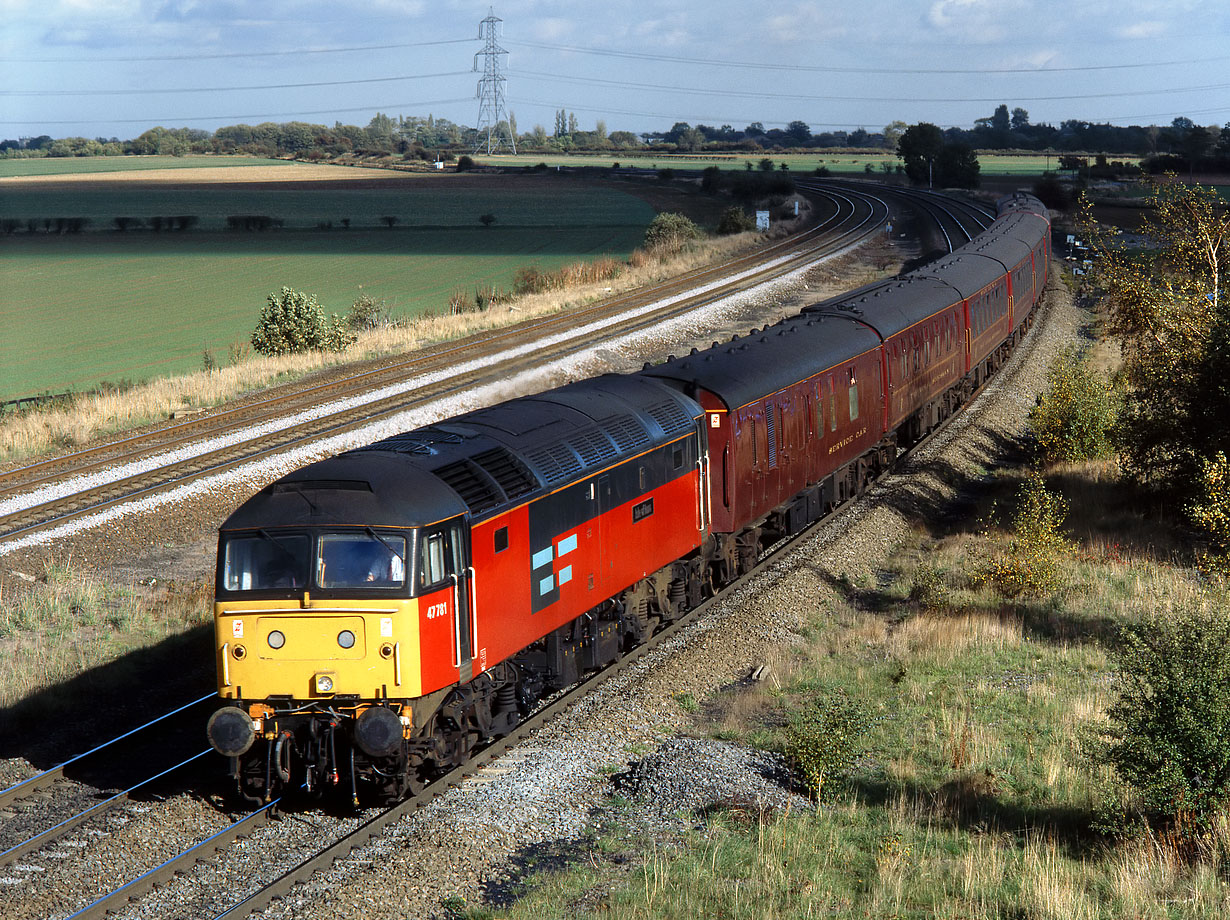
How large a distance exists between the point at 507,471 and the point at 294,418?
1832cm

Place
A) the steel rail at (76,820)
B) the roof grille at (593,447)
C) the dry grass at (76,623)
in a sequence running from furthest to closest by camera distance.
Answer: the dry grass at (76,623), the roof grille at (593,447), the steel rail at (76,820)

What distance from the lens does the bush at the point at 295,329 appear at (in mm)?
42156

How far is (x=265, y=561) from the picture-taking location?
11.8 meters

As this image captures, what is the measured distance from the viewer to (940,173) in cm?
12750

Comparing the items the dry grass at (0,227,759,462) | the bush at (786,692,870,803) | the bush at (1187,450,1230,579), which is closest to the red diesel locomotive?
the bush at (786,692,870,803)

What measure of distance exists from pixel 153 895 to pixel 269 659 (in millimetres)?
2312

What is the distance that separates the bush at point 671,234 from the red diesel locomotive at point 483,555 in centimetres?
5090

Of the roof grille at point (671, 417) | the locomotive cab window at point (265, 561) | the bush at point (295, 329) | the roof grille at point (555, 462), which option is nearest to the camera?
the locomotive cab window at point (265, 561)

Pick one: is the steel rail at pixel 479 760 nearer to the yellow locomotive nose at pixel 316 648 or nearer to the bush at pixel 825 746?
the yellow locomotive nose at pixel 316 648

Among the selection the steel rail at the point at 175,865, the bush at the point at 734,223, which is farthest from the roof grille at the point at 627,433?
the bush at the point at 734,223

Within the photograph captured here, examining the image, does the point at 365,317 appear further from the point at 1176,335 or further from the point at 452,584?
the point at 452,584

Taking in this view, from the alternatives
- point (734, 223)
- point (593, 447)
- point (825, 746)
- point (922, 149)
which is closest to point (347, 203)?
point (734, 223)

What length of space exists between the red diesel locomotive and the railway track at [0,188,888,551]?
11.5 meters

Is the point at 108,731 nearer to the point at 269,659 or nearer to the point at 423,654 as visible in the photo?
the point at 269,659
